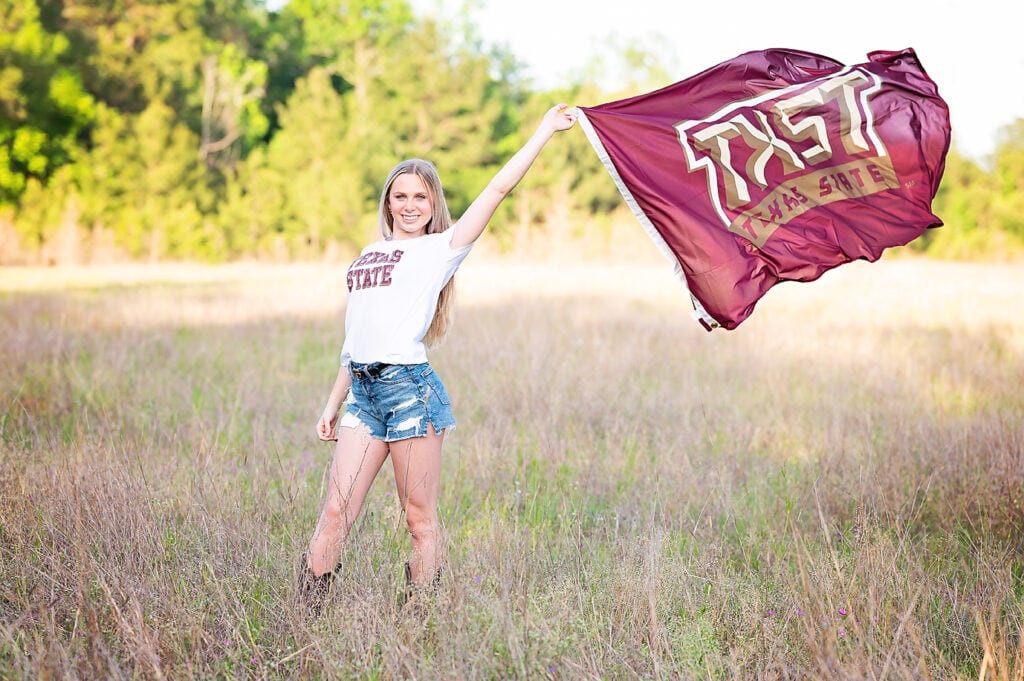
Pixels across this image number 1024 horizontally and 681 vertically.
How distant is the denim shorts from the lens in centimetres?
341

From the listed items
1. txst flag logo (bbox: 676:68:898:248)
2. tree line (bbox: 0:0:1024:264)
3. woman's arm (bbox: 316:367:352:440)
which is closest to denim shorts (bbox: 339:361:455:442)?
woman's arm (bbox: 316:367:352:440)

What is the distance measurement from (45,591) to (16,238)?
27157mm

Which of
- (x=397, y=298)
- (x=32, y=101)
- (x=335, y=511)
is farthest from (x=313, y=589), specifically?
(x=32, y=101)

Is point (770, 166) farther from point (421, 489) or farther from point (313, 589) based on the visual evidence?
point (313, 589)

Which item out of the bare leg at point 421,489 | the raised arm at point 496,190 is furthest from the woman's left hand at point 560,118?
the bare leg at point 421,489

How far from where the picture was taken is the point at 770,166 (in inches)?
163

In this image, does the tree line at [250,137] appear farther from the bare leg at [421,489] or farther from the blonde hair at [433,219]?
the bare leg at [421,489]

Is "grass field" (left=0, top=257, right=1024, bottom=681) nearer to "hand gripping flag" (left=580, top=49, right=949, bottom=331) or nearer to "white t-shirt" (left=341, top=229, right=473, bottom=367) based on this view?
"white t-shirt" (left=341, top=229, right=473, bottom=367)

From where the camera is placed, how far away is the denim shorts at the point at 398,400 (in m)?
3.41

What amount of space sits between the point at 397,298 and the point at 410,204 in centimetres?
46

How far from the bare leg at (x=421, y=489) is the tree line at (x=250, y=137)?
88.9 ft

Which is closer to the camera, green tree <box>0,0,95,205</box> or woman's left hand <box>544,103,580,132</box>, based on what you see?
woman's left hand <box>544,103,580,132</box>

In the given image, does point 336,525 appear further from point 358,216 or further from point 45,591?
point 358,216

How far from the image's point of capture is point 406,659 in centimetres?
309
